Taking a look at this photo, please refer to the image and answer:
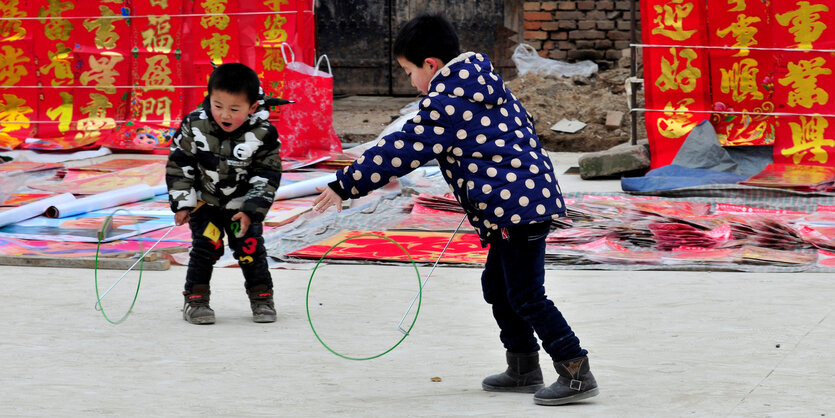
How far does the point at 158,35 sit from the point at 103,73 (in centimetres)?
58

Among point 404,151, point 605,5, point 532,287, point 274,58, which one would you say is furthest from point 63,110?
point 532,287

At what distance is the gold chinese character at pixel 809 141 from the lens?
22.4 ft

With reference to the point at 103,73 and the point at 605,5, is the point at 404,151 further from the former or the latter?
the point at 605,5

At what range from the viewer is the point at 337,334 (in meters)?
3.18

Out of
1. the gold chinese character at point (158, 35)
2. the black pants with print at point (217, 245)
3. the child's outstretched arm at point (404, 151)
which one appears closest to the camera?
the child's outstretched arm at point (404, 151)

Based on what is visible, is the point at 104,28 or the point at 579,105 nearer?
the point at 104,28

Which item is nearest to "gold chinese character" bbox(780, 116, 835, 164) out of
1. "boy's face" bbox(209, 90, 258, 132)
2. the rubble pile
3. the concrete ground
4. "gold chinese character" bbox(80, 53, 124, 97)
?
the rubble pile

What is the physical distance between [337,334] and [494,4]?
779 centimetres

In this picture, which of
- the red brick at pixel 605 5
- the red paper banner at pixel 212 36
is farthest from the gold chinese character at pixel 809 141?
the red paper banner at pixel 212 36

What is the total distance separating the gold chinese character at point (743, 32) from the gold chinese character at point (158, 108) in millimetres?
4363

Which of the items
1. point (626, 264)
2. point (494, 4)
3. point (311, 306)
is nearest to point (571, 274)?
point (626, 264)

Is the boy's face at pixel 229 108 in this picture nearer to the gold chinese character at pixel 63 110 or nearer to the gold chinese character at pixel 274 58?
the gold chinese character at pixel 274 58

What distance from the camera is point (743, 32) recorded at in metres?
7.00

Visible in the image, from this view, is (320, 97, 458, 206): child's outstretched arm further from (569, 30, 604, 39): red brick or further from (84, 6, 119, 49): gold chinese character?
(569, 30, 604, 39): red brick
